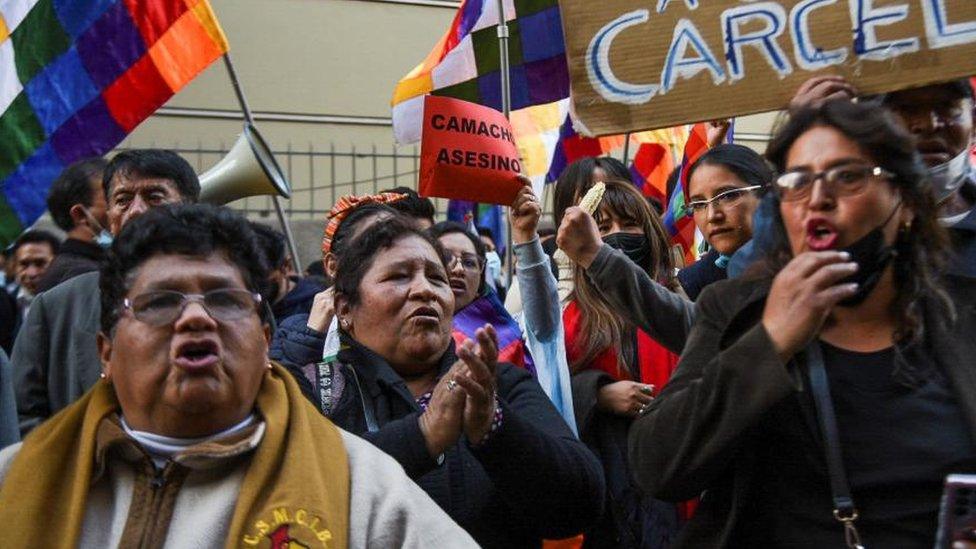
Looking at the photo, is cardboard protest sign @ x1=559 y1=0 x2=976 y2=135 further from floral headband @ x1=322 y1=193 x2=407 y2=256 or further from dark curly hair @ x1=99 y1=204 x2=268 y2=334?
floral headband @ x1=322 y1=193 x2=407 y2=256

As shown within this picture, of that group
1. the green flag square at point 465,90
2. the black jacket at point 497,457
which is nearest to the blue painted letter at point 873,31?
the black jacket at point 497,457

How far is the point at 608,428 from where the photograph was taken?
13.6 ft

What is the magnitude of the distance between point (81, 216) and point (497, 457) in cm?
237

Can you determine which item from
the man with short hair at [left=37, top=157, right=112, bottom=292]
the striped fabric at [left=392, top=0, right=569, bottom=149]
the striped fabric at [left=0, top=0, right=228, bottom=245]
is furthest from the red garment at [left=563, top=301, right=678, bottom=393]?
the striped fabric at [left=0, top=0, right=228, bottom=245]

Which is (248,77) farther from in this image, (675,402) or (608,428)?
(675,402)

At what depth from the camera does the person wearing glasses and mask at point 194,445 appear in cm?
267

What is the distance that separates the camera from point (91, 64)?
21.4ft

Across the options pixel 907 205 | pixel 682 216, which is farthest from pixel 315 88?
pixel 907 205

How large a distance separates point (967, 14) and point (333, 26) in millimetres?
11679

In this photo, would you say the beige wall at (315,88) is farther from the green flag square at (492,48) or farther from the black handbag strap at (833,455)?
the black handbag strap at (833,455)

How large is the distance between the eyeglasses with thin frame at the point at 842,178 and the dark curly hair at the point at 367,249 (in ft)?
4.60

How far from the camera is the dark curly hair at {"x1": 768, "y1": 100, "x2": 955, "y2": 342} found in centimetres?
273

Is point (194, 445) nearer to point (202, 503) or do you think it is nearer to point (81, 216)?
point (202, 503)

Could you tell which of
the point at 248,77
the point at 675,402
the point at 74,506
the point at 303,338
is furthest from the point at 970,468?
the point at 248,77
